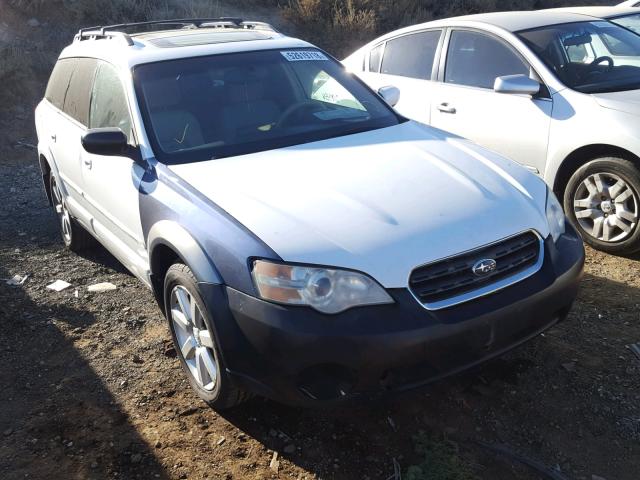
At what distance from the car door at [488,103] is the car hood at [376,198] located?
57.0 inches

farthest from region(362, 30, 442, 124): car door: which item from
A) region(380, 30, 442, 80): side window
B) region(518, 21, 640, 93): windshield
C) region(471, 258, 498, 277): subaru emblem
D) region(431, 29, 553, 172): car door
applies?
region(471, 258, 498, 277): subaru emblem

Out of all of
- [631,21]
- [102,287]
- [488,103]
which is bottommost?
[102,287]

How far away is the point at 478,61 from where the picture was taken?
5336 millimetres

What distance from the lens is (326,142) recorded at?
140 inches

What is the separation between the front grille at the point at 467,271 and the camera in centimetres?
258

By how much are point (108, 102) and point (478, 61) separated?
305 centimetres

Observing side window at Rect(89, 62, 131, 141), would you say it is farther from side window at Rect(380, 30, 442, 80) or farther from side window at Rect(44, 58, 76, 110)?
side window at Rect(380, 30, 442, 80)

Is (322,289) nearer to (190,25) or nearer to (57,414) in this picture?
(57,414)

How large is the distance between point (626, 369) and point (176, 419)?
232 cm

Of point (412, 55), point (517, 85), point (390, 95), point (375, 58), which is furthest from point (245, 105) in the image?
point (375, 58)

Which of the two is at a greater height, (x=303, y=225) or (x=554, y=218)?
(x=303, y=225)

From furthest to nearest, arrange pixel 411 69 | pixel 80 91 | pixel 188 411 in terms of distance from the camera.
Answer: pixel 411 69, pixel 80 91, pixel 188 411

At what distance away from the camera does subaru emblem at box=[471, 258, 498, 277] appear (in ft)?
8.74

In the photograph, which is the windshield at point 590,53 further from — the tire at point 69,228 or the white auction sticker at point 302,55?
the tire at point 69,228
